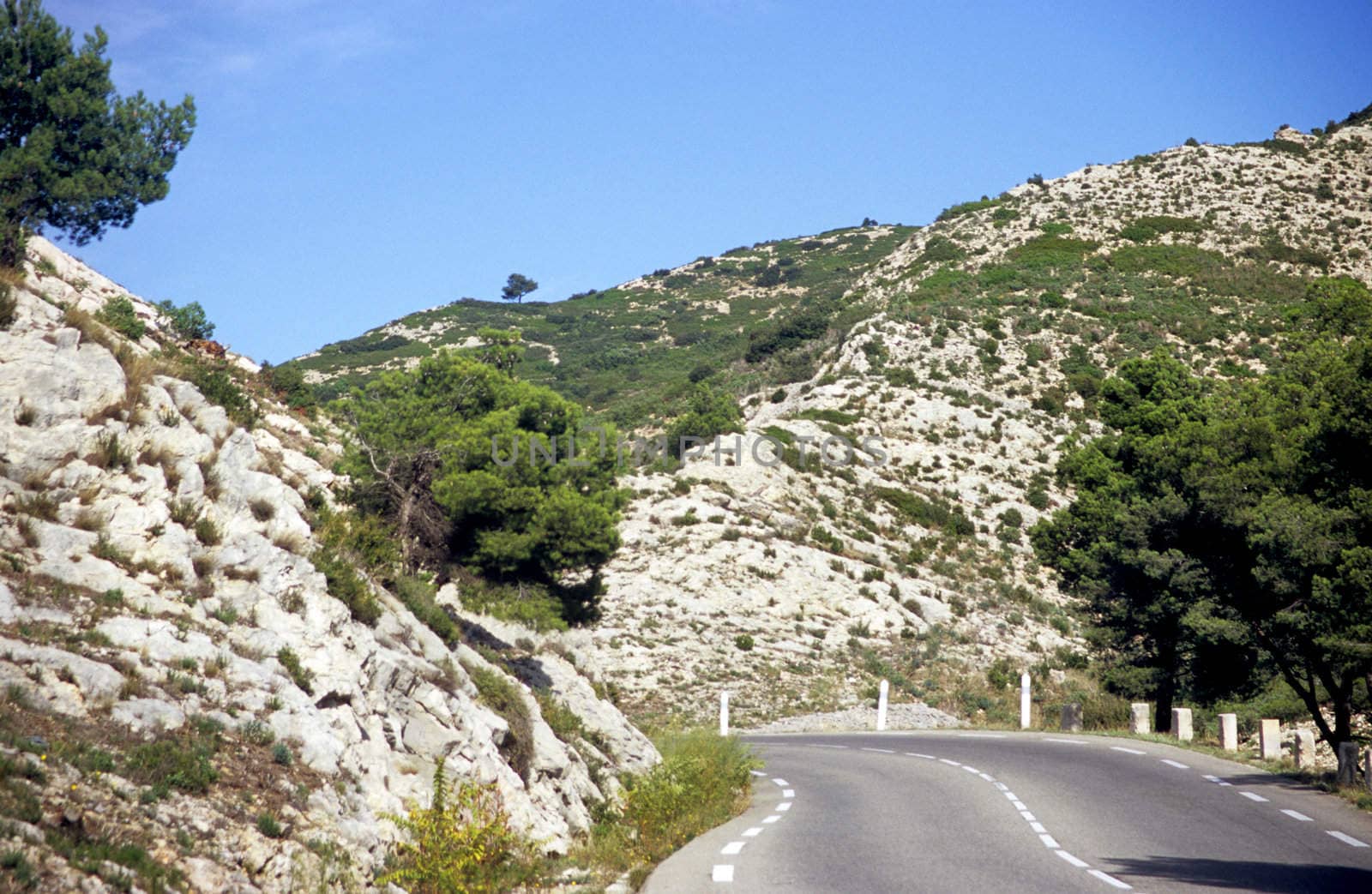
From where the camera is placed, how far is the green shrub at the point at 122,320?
17.5 m

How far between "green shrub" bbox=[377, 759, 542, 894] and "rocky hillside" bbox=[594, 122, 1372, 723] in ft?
80.3

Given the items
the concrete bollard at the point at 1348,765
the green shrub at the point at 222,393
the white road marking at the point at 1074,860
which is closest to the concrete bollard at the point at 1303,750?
the concrete bollard at the point at 1348,765

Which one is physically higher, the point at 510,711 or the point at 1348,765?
the point at 510,711

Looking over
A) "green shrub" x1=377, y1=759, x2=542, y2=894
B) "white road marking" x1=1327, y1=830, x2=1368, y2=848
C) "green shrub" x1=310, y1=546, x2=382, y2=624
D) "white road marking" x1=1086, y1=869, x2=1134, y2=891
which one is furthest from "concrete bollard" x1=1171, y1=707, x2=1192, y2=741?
"green shrub" x1=310, y1=546, x2=382, y2=624

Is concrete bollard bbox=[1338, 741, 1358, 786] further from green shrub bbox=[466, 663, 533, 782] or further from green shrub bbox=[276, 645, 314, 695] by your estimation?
green shrub bbox=[276, 645, 314, 695]

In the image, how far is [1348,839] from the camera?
531 inches

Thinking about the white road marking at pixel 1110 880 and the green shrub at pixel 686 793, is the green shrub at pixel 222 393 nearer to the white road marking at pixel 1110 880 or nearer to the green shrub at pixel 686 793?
the green shrub at pixel 686 793

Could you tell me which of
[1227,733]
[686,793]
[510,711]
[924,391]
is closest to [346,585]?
[510,711]

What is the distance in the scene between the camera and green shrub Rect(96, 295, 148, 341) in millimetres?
17516

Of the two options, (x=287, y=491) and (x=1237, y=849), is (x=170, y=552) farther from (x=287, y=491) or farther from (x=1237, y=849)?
(x=1237, y=849)

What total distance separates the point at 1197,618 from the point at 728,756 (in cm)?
1279

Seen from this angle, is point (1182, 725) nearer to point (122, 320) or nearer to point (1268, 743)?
point (1268, 743)

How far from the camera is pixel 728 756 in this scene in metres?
20.4

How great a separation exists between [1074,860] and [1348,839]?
3956 mm
